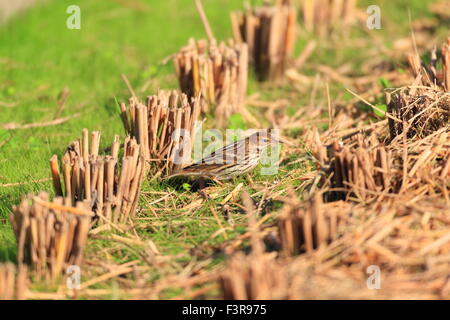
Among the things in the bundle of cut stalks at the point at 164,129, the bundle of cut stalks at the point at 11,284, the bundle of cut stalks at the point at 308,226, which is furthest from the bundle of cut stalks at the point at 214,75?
the bundle of cut stalks at the point at 11,284

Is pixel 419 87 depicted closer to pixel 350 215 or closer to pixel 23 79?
pixel 350 215

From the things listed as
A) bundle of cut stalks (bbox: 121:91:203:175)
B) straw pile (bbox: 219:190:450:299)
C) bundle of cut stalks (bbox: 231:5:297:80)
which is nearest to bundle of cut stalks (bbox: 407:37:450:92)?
straw pile (bbox: 219:190:450:299)

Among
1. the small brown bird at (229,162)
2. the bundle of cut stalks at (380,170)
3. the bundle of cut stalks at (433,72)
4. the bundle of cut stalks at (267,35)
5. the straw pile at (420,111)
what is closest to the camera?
the bundle of cut stalks at (380,170)

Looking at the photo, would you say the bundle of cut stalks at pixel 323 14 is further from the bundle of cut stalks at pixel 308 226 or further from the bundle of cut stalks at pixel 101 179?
the bundle of cut stalks at pixel 308 226

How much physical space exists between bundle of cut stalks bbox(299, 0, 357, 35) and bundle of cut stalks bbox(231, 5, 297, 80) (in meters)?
1.38

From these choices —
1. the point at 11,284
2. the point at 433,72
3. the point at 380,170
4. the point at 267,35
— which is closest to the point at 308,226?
the point at 380,170

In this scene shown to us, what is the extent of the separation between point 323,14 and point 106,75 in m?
2.99

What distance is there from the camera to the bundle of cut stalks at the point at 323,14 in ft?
26.0

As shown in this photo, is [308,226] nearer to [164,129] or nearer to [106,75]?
[164,129]

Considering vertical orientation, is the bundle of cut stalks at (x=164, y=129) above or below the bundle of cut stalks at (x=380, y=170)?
above

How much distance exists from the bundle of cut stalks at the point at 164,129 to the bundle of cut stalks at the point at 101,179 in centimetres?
41

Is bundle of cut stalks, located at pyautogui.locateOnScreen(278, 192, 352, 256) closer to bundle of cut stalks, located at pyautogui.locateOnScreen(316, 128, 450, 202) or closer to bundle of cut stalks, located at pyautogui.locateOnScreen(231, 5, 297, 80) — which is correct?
bundle of cut stalks, located at pyautogui.locateOnScreen(316, 128, 450, 202)

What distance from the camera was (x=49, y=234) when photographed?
3.27m
